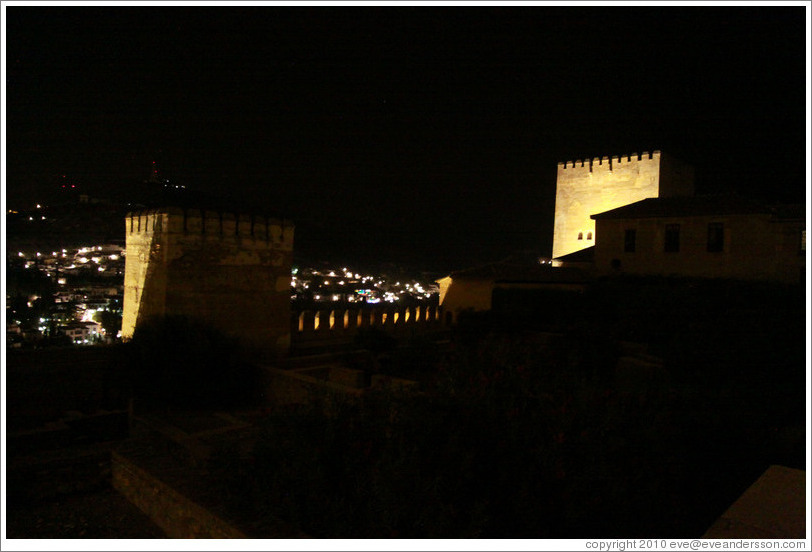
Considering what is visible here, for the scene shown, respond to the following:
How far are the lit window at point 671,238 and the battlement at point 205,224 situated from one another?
1126 cm

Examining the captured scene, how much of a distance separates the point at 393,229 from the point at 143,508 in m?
36.5

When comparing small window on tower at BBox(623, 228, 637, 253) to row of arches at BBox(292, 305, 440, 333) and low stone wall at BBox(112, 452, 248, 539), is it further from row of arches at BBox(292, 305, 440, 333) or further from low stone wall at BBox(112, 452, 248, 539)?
low stone wall at BBox(112, 452, 248, 539)

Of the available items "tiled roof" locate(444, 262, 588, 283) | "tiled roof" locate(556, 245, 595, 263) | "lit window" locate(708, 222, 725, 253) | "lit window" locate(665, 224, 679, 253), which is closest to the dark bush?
"tiled roof" locate(444, 262, 588, 283)

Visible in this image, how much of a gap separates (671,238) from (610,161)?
8.59 metres

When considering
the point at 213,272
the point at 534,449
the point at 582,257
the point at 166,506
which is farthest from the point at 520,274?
the point at 166,506

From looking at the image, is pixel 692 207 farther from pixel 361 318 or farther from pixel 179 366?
pixel 179 366

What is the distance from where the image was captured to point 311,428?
12.7 ft

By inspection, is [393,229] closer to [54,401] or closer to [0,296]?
[54,401]

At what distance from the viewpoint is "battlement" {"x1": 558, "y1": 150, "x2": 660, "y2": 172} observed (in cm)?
2023

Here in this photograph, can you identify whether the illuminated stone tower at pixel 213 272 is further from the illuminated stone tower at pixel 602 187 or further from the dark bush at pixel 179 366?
the illuminated stone tower at pixel 602 187

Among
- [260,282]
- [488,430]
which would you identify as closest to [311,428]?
[488,430]

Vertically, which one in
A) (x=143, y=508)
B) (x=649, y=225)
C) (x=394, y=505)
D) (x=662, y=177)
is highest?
(x=662, y=177)

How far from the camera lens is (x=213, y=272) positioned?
884 cm

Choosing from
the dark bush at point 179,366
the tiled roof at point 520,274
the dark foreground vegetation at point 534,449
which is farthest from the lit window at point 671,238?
the dark bush at point 179,366
